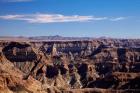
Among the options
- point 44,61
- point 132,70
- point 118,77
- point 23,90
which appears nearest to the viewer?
point 23,90

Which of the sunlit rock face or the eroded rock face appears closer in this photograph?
the eroded rock face

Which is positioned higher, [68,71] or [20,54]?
[20,54]

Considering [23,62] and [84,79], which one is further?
[23,62]

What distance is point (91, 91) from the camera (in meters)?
122

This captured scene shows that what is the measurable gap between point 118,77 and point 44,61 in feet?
162

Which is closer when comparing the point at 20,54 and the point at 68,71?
the point at 68,71

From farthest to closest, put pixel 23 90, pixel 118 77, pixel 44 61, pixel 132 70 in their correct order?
pixel 44 61, pixel 132 70, pixel 118 77, pixel 23 90

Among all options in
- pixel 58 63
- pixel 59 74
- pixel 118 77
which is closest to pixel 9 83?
pixel 118 77

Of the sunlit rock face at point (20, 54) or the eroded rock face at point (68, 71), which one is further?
the sunlit rock face at point (20, 54)

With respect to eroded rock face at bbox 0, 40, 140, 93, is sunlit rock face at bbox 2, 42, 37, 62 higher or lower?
higher

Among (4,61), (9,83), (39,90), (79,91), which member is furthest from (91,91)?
(4,61)

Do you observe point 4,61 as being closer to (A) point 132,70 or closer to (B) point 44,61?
(B) point 44,61

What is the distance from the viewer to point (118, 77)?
139500 mm

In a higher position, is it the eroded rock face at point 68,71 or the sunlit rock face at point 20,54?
the sunlit rock face at point 20,54
